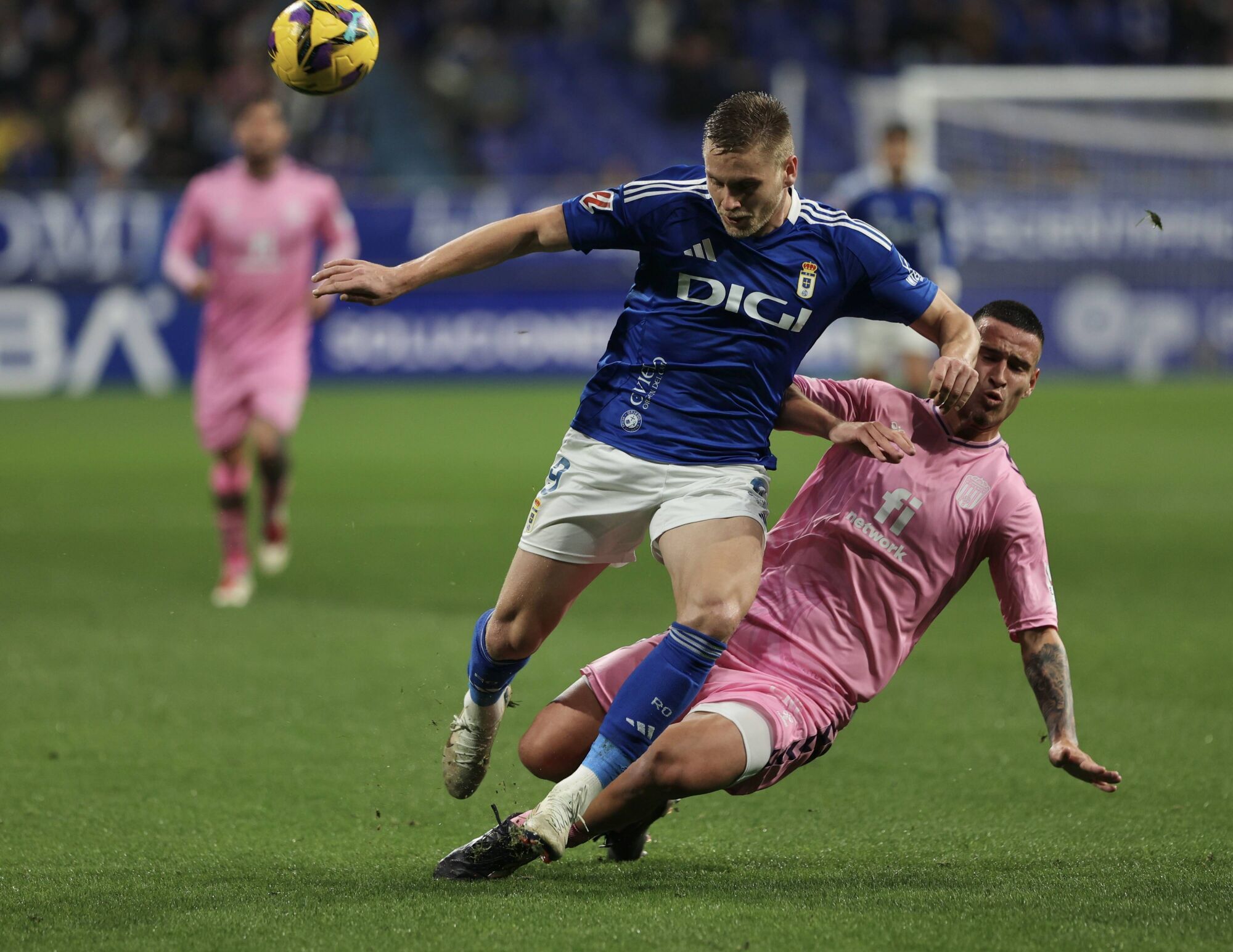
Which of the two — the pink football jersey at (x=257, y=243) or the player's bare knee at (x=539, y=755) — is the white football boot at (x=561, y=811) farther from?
the pink football jersey at (x=257, y=243)

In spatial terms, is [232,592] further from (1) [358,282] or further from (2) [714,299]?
(2) [714,299]

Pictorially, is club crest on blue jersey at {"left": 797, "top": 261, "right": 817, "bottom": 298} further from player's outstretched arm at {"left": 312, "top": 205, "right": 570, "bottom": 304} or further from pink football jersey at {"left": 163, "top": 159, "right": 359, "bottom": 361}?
pink football jersey at {"left": 163, "top": 159, "right": 359, "bottom": 361}

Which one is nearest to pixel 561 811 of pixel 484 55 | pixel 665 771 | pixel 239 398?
pixel 665 771

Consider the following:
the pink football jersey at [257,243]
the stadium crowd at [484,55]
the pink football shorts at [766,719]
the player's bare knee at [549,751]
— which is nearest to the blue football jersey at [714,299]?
the pink football shorts at [766,719]

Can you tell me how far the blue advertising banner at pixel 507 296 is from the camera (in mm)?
18953

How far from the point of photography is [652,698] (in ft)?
13.9

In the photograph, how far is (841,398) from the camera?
482 centimetres

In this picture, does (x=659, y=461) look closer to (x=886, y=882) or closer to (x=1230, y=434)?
(x=886, y=882)

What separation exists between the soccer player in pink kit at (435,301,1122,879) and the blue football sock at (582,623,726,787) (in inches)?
3.9

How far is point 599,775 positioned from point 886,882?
780 mm

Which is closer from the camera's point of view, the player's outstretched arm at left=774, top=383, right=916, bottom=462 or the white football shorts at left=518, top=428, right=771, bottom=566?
the player's outstretched arm at left=774, top=383, right=916, bottom=462

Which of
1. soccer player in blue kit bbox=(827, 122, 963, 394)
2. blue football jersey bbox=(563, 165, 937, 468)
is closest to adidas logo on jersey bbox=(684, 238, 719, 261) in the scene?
blue football jersey bbox=(563, 165, 937, 468)

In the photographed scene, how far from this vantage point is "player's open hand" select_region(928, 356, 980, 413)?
4.20 meters

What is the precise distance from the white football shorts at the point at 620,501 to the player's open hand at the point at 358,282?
73 cm
